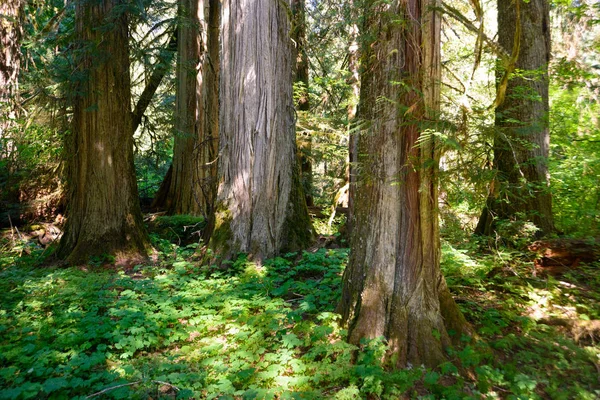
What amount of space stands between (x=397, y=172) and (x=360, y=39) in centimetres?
136

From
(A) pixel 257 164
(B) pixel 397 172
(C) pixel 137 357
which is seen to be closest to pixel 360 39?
(B) pixel 397 172

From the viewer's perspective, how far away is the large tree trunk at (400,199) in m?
3.67

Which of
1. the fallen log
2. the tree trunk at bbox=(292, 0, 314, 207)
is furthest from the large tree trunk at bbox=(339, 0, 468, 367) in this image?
the tree trunk at bbox=(292, 0, 314, 207)

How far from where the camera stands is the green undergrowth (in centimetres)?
335

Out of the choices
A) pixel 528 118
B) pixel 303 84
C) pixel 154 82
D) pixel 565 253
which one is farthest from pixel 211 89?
pixel 565 253

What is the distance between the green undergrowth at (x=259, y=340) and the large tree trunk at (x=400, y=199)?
0.25 meters

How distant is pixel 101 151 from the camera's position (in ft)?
22.3

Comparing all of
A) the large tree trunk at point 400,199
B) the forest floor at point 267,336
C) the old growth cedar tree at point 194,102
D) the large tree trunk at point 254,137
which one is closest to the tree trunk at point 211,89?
the old growth cedar tree at point 194,102

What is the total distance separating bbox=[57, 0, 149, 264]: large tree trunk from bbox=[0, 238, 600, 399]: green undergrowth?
1.09 metres

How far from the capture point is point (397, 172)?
3760 mm

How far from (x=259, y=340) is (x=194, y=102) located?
8118mm

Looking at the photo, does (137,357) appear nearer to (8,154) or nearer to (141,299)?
(141,299)

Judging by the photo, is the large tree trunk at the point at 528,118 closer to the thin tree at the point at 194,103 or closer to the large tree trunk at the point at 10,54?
the thin tree at the point at 194,103

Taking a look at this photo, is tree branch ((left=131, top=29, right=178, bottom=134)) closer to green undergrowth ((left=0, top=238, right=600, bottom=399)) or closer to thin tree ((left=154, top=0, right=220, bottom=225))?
thin tree ((left=154, top=0, right=220, bottom=225))
